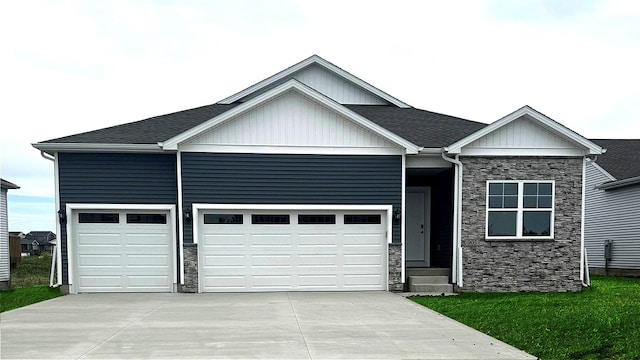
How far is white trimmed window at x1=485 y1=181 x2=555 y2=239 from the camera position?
398 inches

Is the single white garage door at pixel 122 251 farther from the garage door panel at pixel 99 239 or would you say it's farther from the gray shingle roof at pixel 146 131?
the gray shingle roof at pixel 146 131

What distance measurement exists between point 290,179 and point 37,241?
49805 mm

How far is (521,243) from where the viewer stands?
1011 cm

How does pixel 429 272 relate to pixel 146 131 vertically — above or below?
below

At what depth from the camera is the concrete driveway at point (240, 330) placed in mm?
4961

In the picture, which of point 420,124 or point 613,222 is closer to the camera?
point 420,124

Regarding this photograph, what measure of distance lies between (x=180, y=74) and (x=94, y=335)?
1386cm

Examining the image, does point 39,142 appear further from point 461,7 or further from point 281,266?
point 461,7

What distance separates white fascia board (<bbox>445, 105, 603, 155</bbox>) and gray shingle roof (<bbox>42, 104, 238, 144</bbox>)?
23.3 feet

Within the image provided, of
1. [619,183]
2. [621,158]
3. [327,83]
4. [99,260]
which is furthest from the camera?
[621,158]

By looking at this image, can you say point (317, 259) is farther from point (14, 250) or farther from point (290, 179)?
point (14, 250)

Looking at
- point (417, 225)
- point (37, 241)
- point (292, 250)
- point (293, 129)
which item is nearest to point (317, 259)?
point (292, 250)

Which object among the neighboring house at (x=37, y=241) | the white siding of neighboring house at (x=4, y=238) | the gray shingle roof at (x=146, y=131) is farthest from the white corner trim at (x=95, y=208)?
the neighboring house at (x=37, y=241)

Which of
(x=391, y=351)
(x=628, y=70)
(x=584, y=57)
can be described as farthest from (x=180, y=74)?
(x=628, y=70)
